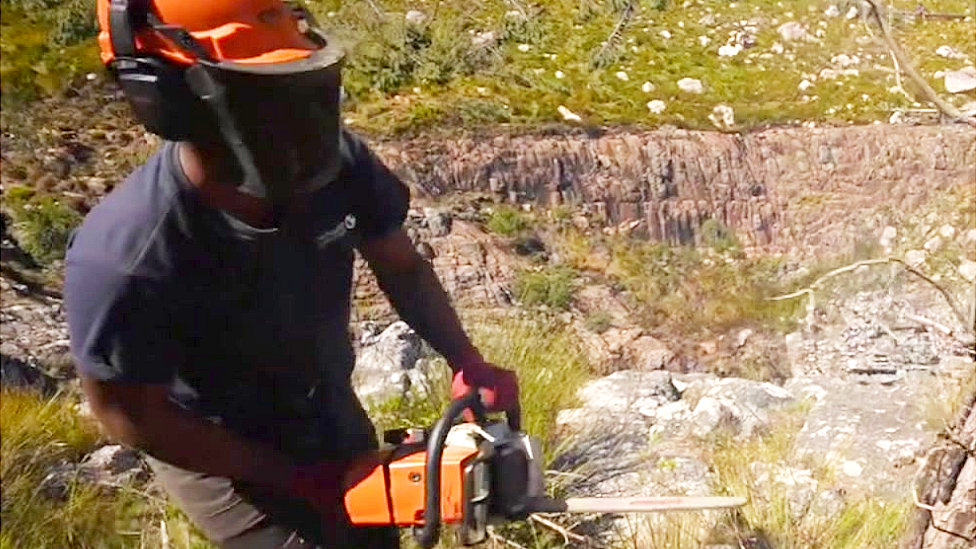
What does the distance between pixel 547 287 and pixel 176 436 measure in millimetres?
1304

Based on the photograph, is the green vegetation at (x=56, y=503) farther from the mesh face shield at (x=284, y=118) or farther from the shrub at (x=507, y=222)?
the mesh face shield at (x=284, y=118)

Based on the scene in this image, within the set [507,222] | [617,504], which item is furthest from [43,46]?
[617,504]

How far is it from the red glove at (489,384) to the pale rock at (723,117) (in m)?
1.09

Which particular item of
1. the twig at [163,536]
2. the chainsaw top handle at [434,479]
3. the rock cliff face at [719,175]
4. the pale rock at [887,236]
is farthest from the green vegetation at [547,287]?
the chainsaw top handle at [434,479]

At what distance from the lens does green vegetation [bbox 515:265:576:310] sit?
2.96 metres

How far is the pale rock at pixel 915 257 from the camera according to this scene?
9.15ft

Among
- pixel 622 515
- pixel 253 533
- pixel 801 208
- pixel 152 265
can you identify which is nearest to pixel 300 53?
pixel 152 265

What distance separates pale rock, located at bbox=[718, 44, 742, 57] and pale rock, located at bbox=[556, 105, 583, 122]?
38 cm

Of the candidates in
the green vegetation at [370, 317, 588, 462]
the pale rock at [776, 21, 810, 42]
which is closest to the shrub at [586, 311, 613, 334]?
the green vegetation at [370, 317, 588, 462]

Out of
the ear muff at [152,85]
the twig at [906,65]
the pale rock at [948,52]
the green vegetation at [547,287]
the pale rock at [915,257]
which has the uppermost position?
the ear muff at [152,85]

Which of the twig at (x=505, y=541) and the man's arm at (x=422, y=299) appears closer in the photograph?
the man's arm at (x=422, y=299)

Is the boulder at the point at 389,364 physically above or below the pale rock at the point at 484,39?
below

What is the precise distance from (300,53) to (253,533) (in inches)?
32.5

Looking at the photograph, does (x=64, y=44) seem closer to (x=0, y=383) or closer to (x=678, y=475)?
(x=0, y=383)
